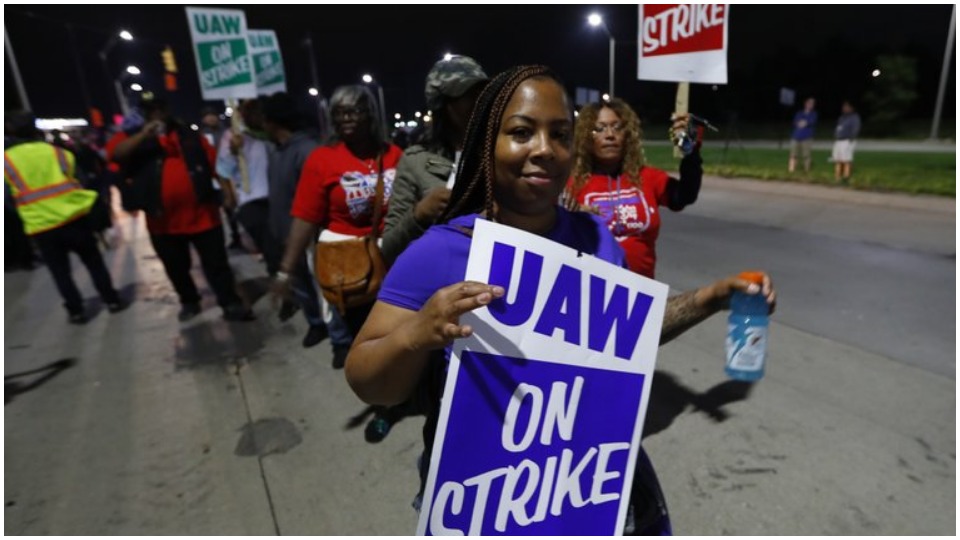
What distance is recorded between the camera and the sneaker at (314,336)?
422cm

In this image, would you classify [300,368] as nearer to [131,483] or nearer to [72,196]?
[131,483]

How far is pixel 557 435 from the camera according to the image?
1.20 metres

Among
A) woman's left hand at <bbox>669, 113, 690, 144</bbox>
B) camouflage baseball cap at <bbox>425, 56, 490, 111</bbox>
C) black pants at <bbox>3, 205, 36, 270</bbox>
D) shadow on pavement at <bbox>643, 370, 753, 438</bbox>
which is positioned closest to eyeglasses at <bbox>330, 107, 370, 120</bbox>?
camouflage baseball cap at <bbox>425, 56, 490, 111</bbox>

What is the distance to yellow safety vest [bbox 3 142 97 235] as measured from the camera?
449 cm

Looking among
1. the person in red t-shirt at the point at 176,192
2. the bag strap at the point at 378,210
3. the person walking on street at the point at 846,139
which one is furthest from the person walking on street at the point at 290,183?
the person walking on street at the point at 846,139

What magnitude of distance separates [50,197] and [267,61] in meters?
4.42

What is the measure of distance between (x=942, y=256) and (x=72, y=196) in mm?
8078

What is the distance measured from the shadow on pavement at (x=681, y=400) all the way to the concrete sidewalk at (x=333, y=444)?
1cm

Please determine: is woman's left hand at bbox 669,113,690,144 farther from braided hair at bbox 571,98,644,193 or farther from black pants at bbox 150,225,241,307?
black pants at bbox 150,225,241,307

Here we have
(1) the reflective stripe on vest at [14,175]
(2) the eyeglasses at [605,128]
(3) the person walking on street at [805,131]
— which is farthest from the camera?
(3) the person walking on street at [805,131]

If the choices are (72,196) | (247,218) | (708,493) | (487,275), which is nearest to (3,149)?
(72,196)

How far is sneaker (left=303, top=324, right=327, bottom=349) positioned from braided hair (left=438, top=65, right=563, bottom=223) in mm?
3221

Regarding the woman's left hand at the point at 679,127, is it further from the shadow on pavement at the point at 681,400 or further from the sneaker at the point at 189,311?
the sneaker at the point at 189,311

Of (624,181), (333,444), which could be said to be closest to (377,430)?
(333,444)
